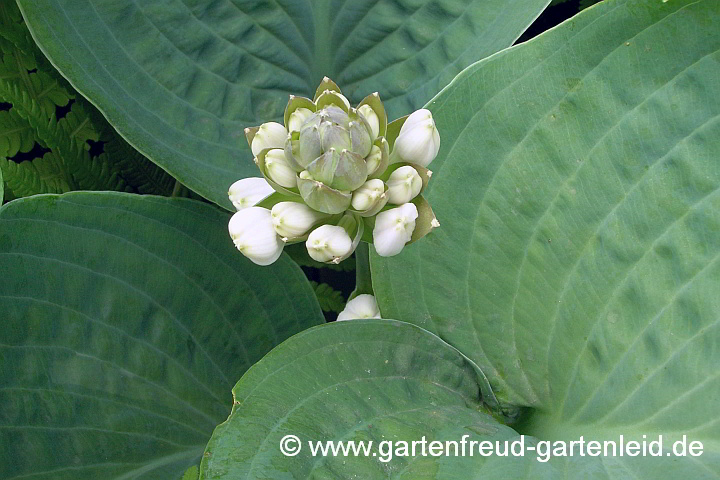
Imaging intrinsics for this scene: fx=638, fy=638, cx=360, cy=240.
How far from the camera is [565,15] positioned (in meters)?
1.16

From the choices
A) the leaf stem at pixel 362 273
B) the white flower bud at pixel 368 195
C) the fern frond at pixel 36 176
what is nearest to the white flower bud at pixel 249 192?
the white flower bud at pixel 368 195

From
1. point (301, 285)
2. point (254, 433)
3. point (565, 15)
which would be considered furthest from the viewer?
point (565, 15)

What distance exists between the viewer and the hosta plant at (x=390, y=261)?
0.61m

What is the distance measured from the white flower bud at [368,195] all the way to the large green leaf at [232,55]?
1.00 feet

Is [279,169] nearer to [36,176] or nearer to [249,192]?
[249,192]

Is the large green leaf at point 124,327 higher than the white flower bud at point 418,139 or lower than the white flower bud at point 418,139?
lower

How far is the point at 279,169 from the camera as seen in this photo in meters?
0.61

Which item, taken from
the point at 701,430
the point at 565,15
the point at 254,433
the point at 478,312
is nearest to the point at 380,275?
the point at 478,312

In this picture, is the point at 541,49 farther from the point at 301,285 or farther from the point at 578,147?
the point at 301,285

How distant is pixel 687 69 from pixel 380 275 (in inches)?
15.3

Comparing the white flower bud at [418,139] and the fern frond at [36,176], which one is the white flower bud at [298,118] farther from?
the fern frond at [36,176]

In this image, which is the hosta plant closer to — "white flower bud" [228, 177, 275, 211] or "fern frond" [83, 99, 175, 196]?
"white flower bud" [228, 177, 275, 211]

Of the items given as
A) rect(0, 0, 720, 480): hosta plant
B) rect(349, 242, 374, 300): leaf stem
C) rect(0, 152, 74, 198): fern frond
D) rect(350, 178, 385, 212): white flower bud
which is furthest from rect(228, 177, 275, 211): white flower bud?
rect(0, 152, 74, 198): fern frond

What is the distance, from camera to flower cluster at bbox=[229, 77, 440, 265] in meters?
0.58
